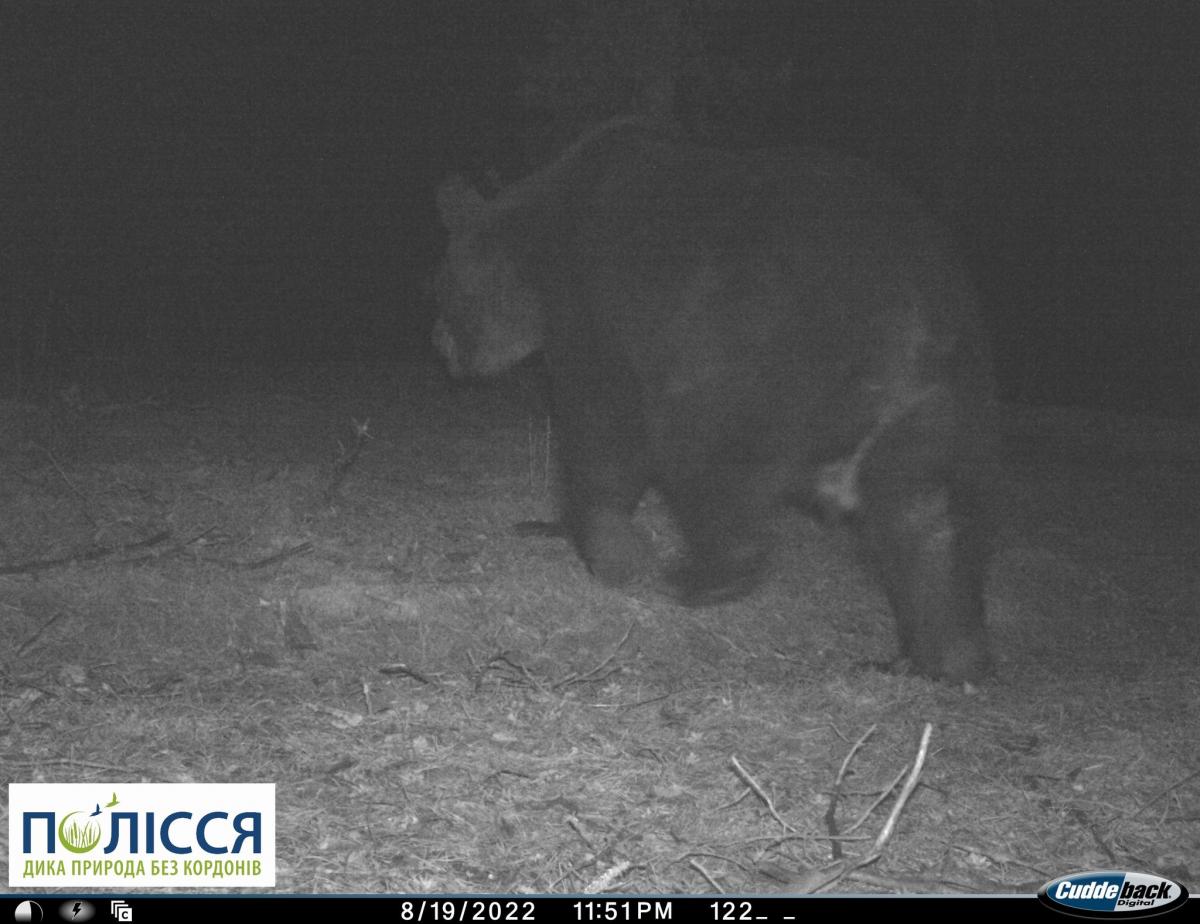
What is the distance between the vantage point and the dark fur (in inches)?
193

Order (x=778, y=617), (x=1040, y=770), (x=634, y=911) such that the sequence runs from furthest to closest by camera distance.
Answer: (x=778, y=617) → (x=1040, y=770) → (x=634, y=911)

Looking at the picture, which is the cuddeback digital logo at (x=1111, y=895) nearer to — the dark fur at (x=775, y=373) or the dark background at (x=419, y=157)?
the dark fur at (x=775, y=373)

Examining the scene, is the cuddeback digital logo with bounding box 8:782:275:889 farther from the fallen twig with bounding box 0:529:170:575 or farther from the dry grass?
the fallen twig with bounding box 0:529:170:575

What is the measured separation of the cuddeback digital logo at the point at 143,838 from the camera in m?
3.07

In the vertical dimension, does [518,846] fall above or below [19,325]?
below

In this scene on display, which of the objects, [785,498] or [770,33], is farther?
[770,33]

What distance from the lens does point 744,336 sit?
16.7 ft

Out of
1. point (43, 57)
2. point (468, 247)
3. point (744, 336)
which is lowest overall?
point (744, 336)

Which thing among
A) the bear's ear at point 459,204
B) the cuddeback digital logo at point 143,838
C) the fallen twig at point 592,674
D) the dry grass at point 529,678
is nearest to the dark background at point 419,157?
the bear's ear at point 459,204

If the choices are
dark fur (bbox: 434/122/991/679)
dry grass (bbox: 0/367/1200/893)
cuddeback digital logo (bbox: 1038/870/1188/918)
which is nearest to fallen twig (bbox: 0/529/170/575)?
dry grass (bbox: 0/367/1200/893)

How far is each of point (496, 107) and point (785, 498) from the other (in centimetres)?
877

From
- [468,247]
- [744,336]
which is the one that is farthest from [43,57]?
[744,336]

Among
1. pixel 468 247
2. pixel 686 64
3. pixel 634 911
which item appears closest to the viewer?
pixel 634 911

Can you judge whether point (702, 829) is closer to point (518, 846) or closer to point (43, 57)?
point (518, 846)
